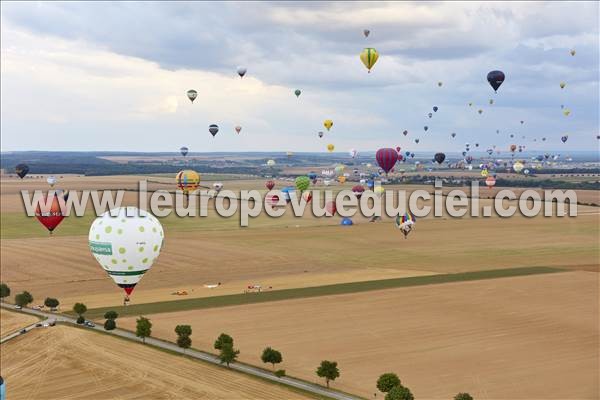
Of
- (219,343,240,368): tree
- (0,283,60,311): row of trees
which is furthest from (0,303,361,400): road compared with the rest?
(0,283,60,311): row of trees

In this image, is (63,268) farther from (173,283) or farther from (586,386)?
(586,386)

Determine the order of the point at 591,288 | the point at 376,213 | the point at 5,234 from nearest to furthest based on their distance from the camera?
the point at 591,288 < the point at 5,234 < the point at 376,213

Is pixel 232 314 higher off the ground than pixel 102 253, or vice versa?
pixel 102 253

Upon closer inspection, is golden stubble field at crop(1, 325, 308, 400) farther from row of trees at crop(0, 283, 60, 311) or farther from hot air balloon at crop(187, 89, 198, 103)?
hot air balloon at crop(187, 89, 198, 103)

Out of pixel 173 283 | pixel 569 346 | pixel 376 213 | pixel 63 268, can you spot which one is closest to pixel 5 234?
pixel 63 268

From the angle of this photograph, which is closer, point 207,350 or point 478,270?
point 207,350

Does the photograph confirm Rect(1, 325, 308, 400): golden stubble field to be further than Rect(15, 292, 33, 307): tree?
No

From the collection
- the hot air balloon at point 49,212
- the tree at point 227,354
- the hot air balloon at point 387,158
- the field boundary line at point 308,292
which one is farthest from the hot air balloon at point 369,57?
the tree at point 227,354

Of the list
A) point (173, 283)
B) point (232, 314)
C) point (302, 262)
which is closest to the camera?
point (232, 314)
